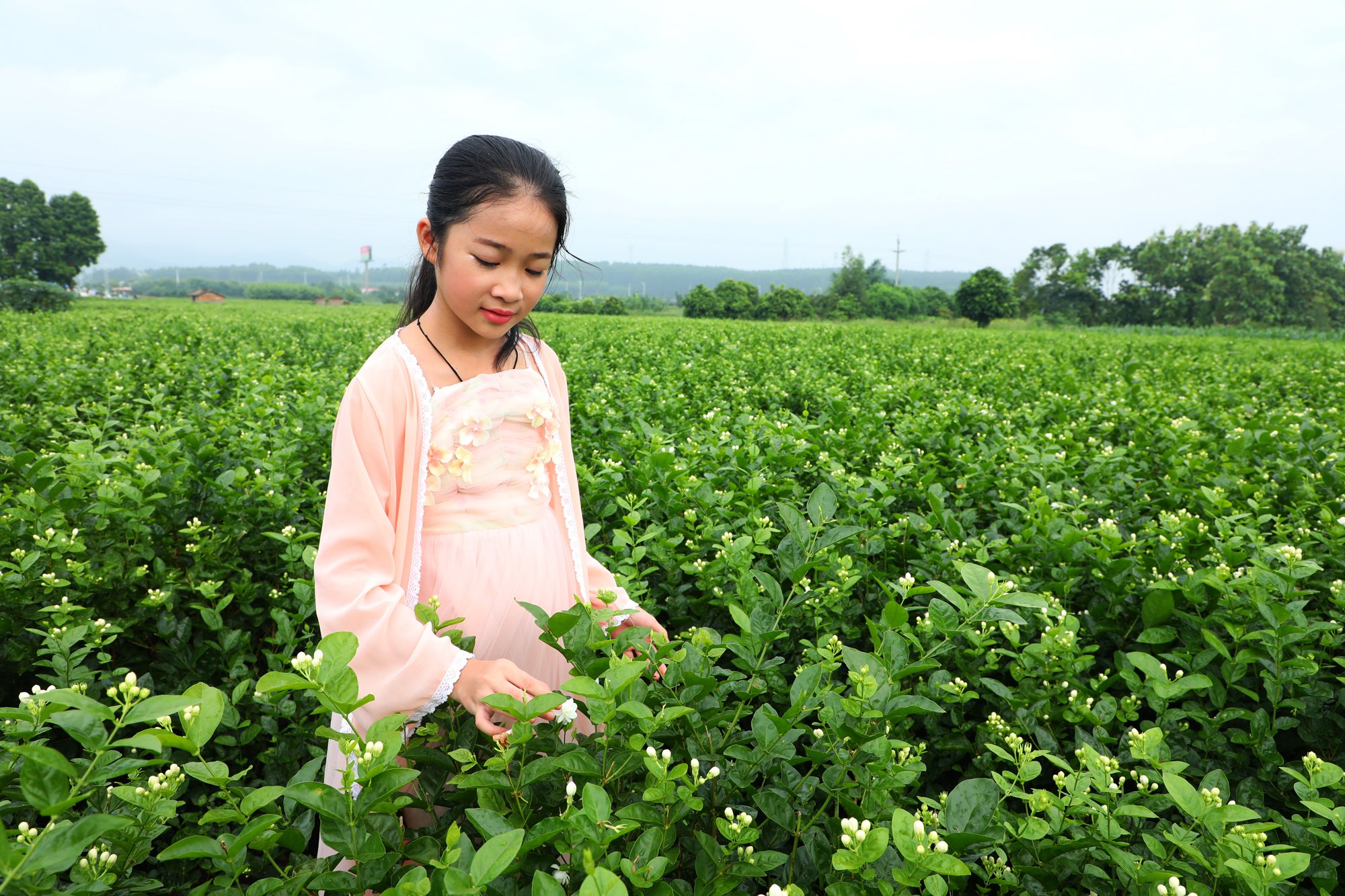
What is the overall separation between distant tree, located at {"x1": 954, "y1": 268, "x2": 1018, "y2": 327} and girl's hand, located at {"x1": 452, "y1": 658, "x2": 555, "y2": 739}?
59890 mm

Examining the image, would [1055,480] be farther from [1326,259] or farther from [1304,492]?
[1326,259]

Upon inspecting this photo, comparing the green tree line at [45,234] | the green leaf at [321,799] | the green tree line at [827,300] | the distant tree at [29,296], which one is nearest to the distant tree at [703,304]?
the green tree line at [827,300]

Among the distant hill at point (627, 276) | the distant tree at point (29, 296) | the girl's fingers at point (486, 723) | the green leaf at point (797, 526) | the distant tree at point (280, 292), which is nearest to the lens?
the girl's fingers at point (486, 723)

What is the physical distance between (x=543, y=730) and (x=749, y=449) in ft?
7.67

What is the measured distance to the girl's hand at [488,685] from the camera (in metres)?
1.23

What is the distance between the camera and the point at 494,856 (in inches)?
34.0

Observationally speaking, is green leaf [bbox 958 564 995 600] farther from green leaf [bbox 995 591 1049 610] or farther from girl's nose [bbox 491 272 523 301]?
girl's nose [bbox 491 272 523 301]

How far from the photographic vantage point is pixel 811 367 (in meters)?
9.03

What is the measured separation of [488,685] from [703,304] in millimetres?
53545

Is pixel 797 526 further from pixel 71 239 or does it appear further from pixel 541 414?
pixel 71 239

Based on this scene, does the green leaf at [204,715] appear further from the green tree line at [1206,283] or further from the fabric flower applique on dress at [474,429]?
the green tree line at [1206,283]

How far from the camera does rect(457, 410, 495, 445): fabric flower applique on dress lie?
63.3 inches

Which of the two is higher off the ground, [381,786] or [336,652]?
[336,652]

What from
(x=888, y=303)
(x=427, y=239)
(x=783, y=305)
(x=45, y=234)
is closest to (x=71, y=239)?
(x=45, y=234)
